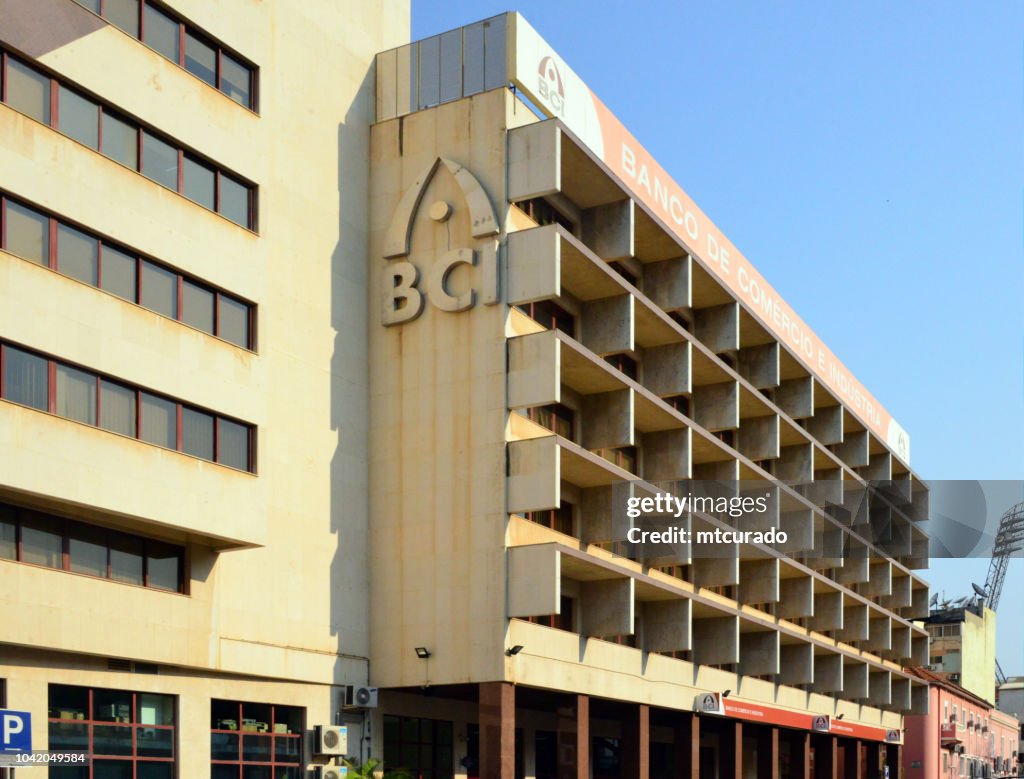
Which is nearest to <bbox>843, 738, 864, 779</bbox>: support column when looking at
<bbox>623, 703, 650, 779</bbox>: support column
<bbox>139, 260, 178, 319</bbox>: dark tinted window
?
<bbox>623, 703, 650, 779</bbox>: support column

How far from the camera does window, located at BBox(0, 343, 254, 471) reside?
28578 mm

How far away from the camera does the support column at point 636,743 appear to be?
147ft

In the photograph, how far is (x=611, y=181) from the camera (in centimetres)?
4438

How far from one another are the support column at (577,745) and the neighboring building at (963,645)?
7889cm

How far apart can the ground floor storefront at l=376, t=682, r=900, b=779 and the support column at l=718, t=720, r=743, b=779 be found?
0.15ft

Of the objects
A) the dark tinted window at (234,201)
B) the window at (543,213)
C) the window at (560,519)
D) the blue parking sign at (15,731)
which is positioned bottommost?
the blue parking sign at (15,731)

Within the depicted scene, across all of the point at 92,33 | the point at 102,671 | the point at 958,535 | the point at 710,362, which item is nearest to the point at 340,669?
the point at 102,671

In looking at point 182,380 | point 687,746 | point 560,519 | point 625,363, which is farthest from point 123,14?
point 687,746

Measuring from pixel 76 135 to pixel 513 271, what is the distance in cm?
1288

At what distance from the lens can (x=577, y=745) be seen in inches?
1613

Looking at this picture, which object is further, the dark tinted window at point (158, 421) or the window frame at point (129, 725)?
the dark tinted window at point (158, 421)

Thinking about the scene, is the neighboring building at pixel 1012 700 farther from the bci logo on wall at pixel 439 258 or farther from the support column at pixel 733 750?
the bci logo on wall at pixel 439 258

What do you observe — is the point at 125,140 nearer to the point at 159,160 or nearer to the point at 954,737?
the point at 159,160

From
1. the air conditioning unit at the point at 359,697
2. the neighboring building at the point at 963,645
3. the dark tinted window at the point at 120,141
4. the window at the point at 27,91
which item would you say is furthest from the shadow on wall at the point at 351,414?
the neighboring building at the point at 963,645
